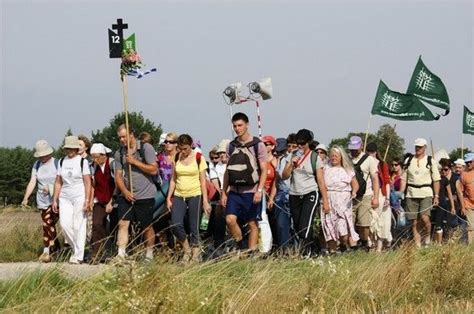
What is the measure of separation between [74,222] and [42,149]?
3.80 feet

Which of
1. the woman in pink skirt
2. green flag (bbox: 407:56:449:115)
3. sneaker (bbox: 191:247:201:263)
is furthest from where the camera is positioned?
green flag (bbox: 407:56:449:115)

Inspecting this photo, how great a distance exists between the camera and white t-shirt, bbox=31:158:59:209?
42.0 feet

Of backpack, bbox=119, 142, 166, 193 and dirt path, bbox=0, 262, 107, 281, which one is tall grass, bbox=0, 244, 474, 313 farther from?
backpack, bbox=119, 142, 166, 193

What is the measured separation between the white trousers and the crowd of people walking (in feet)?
0.04

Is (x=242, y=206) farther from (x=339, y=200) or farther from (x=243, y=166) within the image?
(x=339, y=200)

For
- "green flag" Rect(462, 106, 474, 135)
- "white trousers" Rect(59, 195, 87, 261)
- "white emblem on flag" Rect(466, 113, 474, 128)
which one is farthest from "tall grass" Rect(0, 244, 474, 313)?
"white emblem on flag" Rect(466, 113, 474, 128)

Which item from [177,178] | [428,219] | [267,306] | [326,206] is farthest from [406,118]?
[267,306]

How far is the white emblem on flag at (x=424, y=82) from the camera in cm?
1850

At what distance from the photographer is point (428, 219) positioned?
15117 mm

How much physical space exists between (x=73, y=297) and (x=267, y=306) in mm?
1573

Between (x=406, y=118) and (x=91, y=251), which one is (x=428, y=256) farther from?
(x=406, y=118)

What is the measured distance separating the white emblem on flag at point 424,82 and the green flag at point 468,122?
176 inches

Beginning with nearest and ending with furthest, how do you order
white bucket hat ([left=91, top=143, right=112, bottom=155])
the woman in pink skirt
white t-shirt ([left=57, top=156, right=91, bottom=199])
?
white t-shirt ([left=57, top=156, right=91, bottom=199]) → white bucket hat ([left=91, top=143, right=112, bottom=155]) → the woman in pink skirt

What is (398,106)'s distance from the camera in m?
17.8
